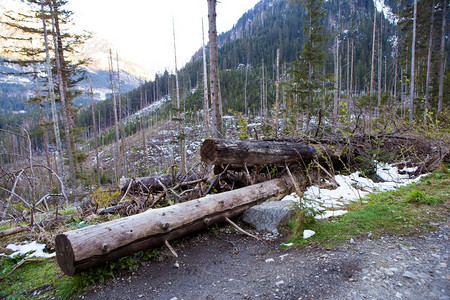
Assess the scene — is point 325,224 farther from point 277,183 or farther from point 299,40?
point 299,40

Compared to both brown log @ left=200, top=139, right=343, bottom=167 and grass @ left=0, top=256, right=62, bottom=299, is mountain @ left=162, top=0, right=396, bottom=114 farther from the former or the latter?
grass @ left=0, top=256, right=62, bottom=299

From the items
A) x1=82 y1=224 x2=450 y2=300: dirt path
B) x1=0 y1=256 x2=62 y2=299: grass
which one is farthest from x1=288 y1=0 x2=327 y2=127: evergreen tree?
x1=0 y1=256 x2=62 y2=299: grass

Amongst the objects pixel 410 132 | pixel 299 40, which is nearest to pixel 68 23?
pixel 410 132

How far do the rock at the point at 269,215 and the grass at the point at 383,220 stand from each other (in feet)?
0.59

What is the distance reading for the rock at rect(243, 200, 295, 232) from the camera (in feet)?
11.4

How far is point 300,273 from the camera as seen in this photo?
219cm

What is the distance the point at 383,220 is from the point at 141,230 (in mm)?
3087

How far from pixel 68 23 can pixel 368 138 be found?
18.5 meters

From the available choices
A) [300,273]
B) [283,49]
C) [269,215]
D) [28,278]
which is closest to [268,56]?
[283,49]

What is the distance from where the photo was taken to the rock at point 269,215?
3465mm

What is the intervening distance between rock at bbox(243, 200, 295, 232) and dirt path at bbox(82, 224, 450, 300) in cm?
39

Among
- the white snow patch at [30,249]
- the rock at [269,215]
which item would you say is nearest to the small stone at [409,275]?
the rock at [269,215]

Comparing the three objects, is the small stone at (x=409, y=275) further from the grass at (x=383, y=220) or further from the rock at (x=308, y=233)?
the rock at (x=308, y=233)

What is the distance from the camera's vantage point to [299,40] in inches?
2785
